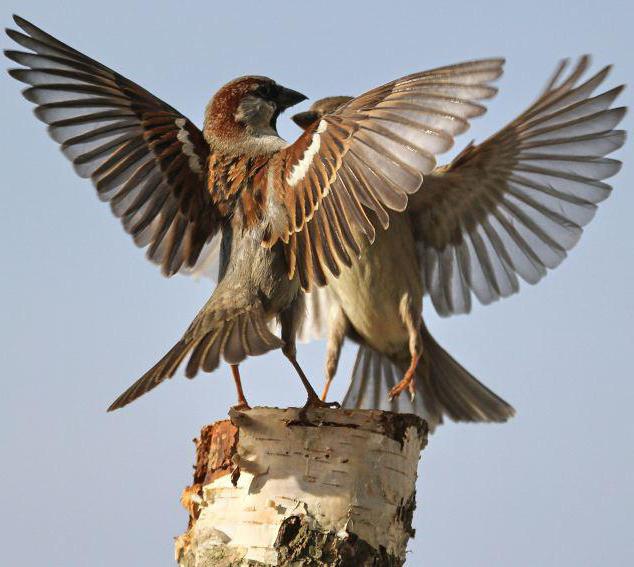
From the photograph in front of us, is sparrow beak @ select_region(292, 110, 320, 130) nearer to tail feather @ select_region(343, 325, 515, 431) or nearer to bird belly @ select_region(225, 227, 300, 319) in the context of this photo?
tail feather @ select_region(343, 325, 515, 431)

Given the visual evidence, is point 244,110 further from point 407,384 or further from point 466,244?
point 466,244

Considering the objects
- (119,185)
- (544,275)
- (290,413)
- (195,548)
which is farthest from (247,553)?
(544,275)

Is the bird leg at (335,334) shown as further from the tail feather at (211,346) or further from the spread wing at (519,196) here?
the tail feather at (211,346)

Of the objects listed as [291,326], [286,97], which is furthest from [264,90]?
[291,326]

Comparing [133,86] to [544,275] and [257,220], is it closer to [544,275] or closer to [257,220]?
[257,220]

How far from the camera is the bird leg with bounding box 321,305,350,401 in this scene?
601 cm

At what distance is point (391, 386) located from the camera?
641 cm

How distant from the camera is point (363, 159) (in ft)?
13.7

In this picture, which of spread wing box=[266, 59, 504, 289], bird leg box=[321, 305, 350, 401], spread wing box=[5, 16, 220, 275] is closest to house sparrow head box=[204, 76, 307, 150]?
spread wing box=[5, 16, 220, 275]

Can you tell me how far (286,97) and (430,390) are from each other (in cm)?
213

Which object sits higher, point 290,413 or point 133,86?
point 133,86

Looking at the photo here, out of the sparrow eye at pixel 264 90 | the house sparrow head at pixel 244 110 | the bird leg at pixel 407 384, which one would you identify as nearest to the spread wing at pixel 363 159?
the house sparrow head at pixel 244 110

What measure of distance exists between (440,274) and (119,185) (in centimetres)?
218

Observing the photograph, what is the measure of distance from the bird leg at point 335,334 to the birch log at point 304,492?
6.22 feet
